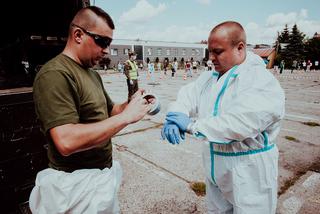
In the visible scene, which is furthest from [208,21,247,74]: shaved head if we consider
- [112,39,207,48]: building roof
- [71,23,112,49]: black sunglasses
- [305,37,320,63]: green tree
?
[112,39,207,48]: building roof

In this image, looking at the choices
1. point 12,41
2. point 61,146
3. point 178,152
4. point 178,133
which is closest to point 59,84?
point 61,146

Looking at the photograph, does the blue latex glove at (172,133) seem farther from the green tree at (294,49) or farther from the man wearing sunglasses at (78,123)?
the green tree at (294,49)

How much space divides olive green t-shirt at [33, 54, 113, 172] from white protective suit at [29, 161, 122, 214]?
0.10 m

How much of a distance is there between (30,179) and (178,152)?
264cm

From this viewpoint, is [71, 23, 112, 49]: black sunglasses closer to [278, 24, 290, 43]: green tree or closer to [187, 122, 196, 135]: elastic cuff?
[187, 122, 196, 135]: elastic cuff

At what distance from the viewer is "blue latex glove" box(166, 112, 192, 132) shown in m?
1.86

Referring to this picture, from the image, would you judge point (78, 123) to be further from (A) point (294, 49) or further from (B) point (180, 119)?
(A) point (294, 49)

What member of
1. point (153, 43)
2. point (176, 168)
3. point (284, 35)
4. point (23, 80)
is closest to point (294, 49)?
point (284, 35)

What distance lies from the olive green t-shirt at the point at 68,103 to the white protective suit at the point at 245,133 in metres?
0.75

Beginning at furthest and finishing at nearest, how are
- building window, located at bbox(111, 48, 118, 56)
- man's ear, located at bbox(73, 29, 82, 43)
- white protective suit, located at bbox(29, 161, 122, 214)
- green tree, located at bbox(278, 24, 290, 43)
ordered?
green tree, located at bbox(278, 24, 290, 43)
building window, located at bbox(111, 48, 118, 56)
man's ear, located at bbox(73, 29, 82, 43)
white protective suit, located at bbox(29, 161, 122, 214)

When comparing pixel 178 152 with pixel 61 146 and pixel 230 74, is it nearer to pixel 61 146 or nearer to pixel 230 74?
pixel 230 74

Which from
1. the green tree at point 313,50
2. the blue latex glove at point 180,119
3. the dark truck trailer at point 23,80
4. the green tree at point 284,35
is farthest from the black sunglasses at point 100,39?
the green tree at point 284,35

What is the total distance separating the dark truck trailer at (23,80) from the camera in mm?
2506

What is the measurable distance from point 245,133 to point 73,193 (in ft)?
3.91
